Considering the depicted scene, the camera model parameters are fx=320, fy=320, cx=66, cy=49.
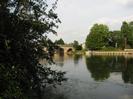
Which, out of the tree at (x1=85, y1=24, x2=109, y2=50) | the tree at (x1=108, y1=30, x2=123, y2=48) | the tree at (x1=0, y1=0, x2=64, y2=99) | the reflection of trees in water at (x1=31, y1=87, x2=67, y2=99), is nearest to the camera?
the tree at (x1=0, y1=0, x2=64, y2=99)

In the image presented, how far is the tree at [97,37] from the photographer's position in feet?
393

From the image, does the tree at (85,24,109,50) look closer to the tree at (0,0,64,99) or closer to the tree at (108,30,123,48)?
the tree at (108,30,123,48)

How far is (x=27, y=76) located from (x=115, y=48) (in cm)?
11125

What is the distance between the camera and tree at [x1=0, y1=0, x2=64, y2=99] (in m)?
13.4

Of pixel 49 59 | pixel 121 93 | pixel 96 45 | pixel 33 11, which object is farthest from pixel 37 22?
pixel 96 45

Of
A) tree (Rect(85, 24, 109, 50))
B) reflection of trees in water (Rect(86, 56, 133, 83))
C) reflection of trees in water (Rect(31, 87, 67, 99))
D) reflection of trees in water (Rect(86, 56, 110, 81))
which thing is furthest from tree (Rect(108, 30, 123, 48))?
reflection of trees in water (Rect(31, 87, 67, 99))

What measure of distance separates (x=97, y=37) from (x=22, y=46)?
106 meters

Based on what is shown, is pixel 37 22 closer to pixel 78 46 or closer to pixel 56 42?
pixel 56 42

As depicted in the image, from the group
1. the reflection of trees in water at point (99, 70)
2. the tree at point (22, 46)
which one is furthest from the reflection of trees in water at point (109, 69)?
the tree at point (22, 46)

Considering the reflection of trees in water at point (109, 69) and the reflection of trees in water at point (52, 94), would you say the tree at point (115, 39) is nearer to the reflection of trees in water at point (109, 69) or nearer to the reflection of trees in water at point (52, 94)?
the reflection of trees in water at point (109, 69)

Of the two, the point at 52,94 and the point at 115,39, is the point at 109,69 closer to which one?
the point at 52,94

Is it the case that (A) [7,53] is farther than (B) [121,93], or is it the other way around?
(B) [121,93]

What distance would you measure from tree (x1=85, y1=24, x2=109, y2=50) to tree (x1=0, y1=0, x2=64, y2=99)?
3985 inches

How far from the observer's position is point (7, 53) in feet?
46.8
